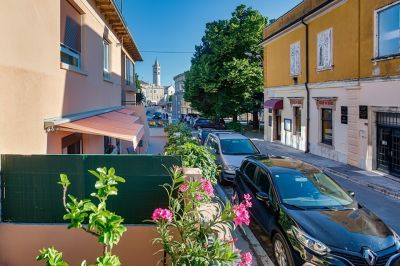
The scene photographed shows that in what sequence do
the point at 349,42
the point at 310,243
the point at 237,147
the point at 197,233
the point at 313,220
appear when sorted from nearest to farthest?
1. the point at 197,233
2. the point at 310,243
3. the point at 313,220
4. the point at 237,147
5. the point at 349,42

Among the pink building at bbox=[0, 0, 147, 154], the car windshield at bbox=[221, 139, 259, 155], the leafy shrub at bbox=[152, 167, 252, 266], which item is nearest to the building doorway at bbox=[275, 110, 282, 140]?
the car windshield at bbox=[221, 139, 259, 155]

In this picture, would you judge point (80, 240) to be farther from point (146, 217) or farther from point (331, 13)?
point (331, 13)

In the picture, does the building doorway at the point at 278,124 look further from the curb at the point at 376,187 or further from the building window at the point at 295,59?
the curb at the point at 376,187

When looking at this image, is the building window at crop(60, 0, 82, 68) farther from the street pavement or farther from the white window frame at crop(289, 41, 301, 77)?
the white window frame at crop(289, 41, 301, 77)

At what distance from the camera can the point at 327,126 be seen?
18.0 meters

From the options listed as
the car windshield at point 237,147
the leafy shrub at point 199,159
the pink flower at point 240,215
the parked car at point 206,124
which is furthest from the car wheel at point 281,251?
the parked car at point 206,124

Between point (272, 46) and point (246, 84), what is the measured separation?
6027mm

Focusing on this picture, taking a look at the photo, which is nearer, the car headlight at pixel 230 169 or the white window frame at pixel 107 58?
the car headlight at pixel 230 169

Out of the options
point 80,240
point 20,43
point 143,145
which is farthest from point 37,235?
point 143,145

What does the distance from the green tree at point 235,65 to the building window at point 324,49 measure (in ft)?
41.5

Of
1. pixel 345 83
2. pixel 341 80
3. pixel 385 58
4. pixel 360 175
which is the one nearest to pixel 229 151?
pixel 360 175

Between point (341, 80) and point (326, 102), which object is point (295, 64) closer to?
point (326, 102)

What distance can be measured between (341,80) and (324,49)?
2639 millimetres

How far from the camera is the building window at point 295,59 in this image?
21.0 metres
